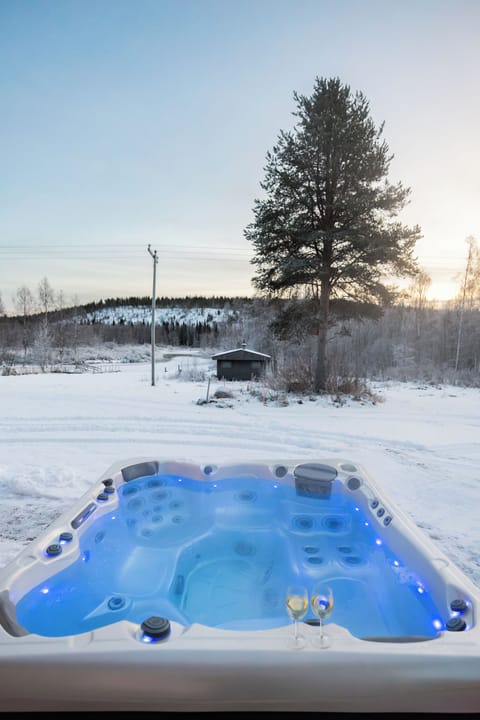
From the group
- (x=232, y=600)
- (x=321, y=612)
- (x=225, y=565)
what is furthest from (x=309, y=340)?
(x=321, y=612)

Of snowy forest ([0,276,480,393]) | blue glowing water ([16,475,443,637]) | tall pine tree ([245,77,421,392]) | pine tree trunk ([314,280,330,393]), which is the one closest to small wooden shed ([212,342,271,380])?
snowy forest ([0,276,480,393])

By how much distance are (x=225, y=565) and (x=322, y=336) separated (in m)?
8.12

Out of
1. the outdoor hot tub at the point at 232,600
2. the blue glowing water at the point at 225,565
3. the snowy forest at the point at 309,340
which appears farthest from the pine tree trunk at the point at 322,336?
the blue glowing water at the point at 225,565

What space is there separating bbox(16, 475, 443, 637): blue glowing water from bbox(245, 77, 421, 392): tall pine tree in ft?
23.8

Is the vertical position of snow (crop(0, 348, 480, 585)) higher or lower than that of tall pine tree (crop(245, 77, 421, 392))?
lower

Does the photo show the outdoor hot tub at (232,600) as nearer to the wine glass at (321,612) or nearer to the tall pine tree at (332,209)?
the wine glass at (321,612)

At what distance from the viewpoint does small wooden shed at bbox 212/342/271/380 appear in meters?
16.5

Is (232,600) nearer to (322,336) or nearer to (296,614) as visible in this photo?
(296,614)

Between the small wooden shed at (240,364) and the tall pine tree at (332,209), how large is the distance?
5.81 m

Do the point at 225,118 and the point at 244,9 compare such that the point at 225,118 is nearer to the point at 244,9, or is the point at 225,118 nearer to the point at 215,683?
the point at 244,9

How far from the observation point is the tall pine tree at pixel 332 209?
991cm

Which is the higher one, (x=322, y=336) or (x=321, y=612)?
(x=322, y=336)

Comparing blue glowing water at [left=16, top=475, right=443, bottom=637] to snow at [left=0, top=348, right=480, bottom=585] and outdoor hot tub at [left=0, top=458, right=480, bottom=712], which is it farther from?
snow at [left=0, top=348, right=480, bottom=585]

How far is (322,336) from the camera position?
414 inches
